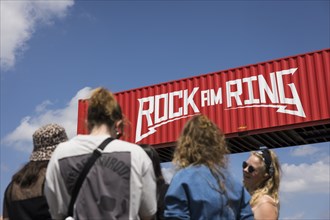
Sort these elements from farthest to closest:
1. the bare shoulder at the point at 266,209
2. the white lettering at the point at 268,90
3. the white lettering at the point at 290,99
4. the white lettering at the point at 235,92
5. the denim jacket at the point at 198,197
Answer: the white lettering at the point at 235,92 → the white lettering at the point at 268,90 → the white lettering at the point at 290,99 → the bare shoulder at the point at 266,209 → the denim jacket at the point at 198,197

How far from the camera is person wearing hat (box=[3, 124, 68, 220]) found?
243 cm

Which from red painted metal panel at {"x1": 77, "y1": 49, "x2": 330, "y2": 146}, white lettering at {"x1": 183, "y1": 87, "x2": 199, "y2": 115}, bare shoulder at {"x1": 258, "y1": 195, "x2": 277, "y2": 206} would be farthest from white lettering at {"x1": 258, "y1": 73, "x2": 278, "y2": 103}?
bare shoulder at {"x1": 258, "y1": 195, "x2": 277, "y2": 206}

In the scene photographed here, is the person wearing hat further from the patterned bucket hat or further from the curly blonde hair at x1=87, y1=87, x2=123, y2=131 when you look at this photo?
the curly blonde hair at x1=87, y1=87, x2=123, y2=131

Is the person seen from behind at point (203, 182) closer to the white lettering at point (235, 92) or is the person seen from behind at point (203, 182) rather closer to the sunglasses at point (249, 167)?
the sunglasses at point (249, 167)

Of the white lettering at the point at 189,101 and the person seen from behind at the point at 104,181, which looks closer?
A: the person seen from behind at the point at 104,181

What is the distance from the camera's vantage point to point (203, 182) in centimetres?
223

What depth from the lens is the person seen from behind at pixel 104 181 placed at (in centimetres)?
204

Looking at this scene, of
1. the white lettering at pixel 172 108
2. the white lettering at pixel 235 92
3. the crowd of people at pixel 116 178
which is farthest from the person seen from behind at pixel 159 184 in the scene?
the white lettering at pixel 172 108

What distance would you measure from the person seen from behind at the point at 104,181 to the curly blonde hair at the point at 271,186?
1.28 m

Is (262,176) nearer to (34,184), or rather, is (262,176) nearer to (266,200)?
(266,200)

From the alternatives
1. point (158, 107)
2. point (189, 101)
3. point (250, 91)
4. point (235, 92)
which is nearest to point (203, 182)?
point (250, 91)

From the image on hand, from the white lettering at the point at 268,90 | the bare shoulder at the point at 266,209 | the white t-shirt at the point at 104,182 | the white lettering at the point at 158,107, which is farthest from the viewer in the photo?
the white lettering at the point at 158,107

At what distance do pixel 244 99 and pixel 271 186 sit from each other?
359 inches

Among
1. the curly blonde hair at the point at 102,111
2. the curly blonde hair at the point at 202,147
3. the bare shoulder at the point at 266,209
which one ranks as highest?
the curly blonde hair at the point at 102,111
